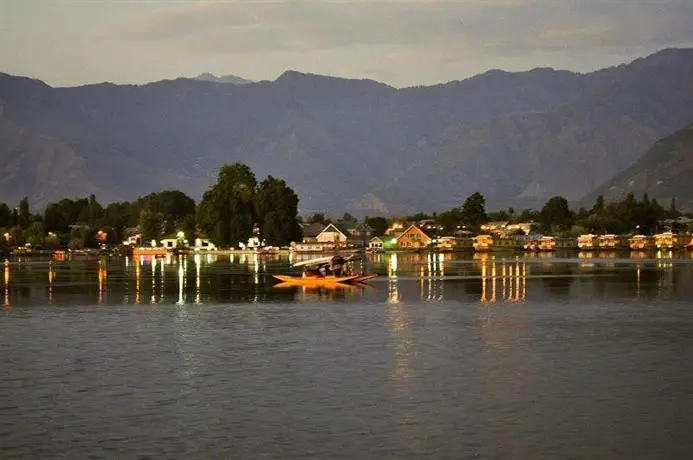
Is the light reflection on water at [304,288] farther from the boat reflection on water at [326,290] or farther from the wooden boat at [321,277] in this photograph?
the wooden boat at [321,277]

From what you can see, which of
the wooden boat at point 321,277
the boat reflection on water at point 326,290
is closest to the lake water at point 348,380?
the boat reflection on water at point 326,290

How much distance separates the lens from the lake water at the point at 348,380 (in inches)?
1224

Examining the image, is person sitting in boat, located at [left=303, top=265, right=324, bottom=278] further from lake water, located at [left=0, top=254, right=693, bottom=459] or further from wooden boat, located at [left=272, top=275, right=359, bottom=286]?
lake water, located at [left=0, top=254, right=693, bottom=459]

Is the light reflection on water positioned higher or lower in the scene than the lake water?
higher

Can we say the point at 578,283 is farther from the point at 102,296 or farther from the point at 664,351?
the point at 664,351

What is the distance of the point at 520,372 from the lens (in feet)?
141

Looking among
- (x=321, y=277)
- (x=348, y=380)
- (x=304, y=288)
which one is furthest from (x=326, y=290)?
(x=348, y=380)

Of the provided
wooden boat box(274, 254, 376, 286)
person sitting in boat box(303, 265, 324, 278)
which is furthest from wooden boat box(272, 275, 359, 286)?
person sitting in boat box(303, 265, 324, 278)

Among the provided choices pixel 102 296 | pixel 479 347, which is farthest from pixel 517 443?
pixel 102 296

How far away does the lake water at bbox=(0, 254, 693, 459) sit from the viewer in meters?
31.1

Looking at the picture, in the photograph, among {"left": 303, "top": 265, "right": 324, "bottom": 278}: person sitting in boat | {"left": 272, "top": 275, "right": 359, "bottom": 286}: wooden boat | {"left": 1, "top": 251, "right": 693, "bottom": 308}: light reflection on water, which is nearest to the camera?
{"left": 1, "top": 251, "right": 693, "bottom": 308}: light reflection on water

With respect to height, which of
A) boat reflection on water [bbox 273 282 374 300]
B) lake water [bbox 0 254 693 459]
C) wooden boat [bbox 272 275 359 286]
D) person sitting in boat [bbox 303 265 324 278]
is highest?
person sitting in boat [bbox 303 265 324 278]

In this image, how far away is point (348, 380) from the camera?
1622 inches

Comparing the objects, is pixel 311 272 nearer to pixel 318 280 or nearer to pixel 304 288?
pixel 318 280
